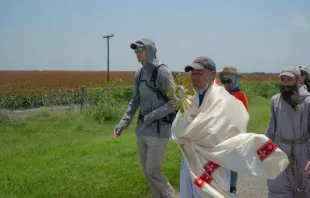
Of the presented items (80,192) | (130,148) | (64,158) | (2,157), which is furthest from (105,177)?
(2,157)

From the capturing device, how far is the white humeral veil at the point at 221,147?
306cm

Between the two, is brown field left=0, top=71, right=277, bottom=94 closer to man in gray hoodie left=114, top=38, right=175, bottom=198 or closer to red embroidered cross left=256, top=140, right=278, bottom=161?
man in gray hoodie left=114, top=38, right=175, bottom=198

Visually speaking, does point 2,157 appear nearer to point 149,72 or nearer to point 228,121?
point 149,72

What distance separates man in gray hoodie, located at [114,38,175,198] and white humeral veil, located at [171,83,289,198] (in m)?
1.08

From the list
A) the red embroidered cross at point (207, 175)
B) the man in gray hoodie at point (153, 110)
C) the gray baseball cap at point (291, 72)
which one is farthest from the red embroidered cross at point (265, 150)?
the man in gray hoodie at point (153, 110)

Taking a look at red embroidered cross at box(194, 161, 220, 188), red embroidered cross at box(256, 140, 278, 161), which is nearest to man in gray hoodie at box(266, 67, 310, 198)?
red embroidered cross at box(256, 140, 278, 161)

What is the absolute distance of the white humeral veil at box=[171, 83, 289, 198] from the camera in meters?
3.06

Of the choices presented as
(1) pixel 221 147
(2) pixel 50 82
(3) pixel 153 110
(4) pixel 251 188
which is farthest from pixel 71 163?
(2) pixel 50 82

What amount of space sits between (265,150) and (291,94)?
113 cm

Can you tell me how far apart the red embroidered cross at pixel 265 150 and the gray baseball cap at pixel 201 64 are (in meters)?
0.75

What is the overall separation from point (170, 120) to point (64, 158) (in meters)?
3.06

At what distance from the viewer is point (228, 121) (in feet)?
10.3

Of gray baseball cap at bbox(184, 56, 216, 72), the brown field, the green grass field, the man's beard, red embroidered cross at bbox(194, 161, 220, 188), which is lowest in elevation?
the brown field

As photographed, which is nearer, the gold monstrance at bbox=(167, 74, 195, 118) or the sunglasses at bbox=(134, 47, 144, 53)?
the gold monstrance at bbox=(167, 74, 195, 118)
